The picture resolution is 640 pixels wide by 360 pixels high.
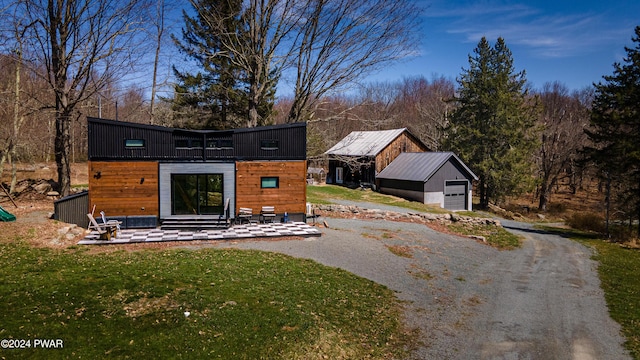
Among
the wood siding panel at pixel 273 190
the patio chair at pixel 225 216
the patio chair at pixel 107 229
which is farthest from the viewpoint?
the wood siding panel at pixel 273 190

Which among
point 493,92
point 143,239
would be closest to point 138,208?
point 143,239

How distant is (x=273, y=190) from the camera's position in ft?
66.0

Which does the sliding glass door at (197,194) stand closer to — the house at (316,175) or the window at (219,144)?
the window at (219,144)

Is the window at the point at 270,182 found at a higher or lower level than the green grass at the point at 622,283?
higher

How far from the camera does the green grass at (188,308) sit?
7840mm

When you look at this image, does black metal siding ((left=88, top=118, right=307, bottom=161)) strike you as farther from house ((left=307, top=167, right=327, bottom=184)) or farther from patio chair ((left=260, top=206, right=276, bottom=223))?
house ((left=307, top=167, right=327, bottom=184))

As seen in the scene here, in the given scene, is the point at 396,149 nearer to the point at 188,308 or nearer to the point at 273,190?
the point at 273,190

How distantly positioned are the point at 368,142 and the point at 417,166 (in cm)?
932

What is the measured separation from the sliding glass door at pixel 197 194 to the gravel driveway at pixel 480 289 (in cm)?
376

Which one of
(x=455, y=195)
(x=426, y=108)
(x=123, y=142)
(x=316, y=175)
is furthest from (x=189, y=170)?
(x=426, y=108)

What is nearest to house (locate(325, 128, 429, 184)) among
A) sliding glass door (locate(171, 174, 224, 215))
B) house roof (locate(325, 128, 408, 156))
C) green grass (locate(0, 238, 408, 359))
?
house roof (locate(325, 128, 408, 156))

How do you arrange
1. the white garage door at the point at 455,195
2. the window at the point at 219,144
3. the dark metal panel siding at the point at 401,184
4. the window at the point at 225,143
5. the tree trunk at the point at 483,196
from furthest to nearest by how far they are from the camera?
the tree trunk at the point at 483,196
the white garage door at the point at 455,195
the dark metal panel siding at the point at 401,184
the window at the point at 225,143
the window at the point at 219,144

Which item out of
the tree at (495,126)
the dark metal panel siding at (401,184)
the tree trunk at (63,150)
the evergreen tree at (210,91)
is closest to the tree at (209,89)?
the evergreen tree at (210,91)

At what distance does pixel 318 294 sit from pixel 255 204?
366 inches
